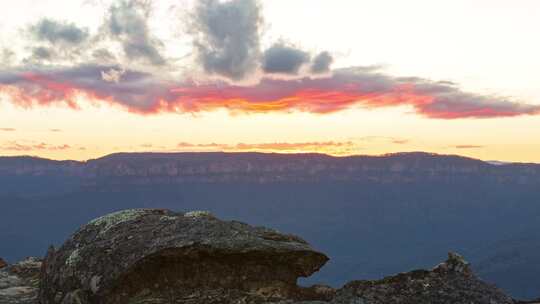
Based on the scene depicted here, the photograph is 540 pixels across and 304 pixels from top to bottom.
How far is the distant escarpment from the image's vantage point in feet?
38.7

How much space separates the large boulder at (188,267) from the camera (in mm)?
12086

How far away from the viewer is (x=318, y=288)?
13062mm

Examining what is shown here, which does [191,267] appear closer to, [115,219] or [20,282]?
[115,219]

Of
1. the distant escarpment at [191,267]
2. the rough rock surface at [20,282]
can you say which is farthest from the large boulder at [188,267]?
the rough rock surface at [20,282]

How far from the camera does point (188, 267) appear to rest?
12.3m

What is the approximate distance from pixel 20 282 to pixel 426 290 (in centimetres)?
1362

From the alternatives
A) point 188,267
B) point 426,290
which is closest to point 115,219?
point 188,267

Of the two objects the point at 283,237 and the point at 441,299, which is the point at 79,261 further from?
the point at 441,299

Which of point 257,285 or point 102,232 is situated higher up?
point 102,232

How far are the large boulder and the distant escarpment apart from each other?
0.02 metres

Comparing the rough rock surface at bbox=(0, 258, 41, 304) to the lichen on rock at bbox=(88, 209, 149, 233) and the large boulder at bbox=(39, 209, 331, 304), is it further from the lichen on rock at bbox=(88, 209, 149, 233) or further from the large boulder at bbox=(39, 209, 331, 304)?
the lichen on rock at bbox=(88, 209, 149, 233)

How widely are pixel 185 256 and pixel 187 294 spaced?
2.87 feet

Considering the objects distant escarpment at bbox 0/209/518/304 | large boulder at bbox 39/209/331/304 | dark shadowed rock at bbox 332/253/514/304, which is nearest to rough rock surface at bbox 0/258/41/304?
distant escarpment at bbox 0/209/518/304

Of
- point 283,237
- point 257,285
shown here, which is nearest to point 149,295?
point 257,285
